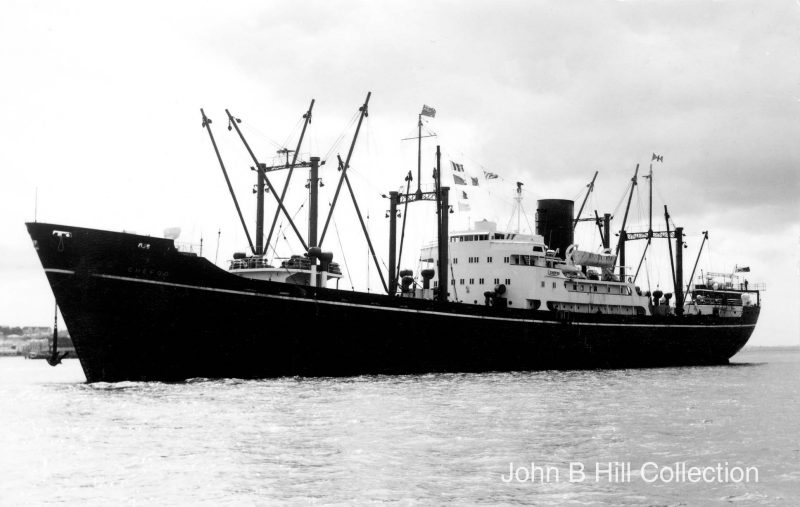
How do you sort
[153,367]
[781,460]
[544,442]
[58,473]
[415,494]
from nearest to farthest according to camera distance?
[415,494] < [58,473] < [781,460] < [544,442] < [153,367]

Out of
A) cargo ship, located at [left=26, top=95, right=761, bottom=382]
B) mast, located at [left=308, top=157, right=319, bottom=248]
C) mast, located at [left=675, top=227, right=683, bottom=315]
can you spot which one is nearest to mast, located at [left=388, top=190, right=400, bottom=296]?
cargo ship, located at [left=26, top=95, right=761, bottom=382]

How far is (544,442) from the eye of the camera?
55.5 ft

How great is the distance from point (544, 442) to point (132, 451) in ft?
26.9

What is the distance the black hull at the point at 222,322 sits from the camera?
2839 centimetres

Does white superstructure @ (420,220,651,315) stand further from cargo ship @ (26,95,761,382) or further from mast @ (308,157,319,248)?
mast @ (308,157,319,248)

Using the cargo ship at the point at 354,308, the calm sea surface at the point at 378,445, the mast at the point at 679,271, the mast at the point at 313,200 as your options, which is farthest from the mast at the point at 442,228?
the mast at the point at 679,271

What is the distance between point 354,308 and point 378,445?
18016 millimetres

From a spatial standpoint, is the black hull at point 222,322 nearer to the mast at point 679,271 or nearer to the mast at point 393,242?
the mast at point 393,242

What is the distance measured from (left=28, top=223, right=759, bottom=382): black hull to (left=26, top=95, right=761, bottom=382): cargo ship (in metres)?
0.05

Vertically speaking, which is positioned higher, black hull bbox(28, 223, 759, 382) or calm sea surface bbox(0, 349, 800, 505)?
black hull bbox(28, 223, 759, 382)

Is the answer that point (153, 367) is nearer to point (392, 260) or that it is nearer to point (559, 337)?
point (392, 260)

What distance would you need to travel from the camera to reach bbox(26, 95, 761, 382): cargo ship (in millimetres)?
28703

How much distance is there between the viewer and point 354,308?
34219 mm

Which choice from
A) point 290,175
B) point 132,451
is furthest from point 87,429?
point 290,175
